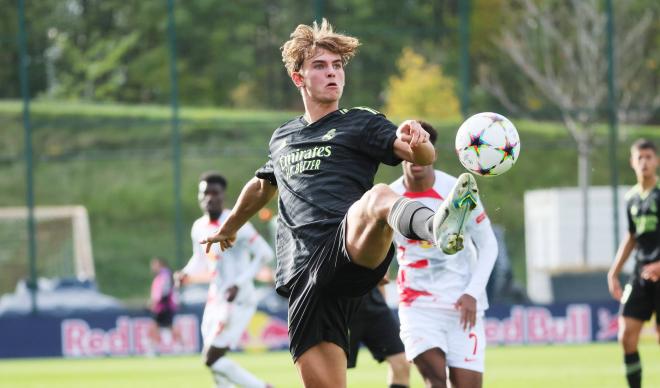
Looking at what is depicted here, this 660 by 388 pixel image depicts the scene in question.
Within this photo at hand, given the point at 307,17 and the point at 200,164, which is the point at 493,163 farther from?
the point at 200,164

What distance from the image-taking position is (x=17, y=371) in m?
17.7

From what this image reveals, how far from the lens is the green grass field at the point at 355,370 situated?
13633 millimetres

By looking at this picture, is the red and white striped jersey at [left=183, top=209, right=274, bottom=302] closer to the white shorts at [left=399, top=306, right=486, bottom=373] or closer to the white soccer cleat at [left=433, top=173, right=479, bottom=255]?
the white shorts at [left=399, top=306, right=486, bottom=373]

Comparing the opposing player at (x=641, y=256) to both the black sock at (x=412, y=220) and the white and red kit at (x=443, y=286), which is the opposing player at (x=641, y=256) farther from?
the black sock at (x=412, y=220)

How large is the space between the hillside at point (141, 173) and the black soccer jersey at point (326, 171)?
2362 centimetres

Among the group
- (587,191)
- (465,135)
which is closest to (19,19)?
(587,191)

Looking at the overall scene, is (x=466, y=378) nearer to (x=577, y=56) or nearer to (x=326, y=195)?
(x=326, y=195)

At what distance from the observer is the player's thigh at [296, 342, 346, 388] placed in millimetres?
6074

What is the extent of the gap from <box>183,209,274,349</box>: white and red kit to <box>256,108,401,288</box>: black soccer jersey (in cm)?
498

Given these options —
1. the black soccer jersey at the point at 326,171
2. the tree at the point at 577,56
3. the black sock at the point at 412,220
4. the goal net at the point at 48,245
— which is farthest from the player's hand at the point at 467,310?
the goal net at the point at 48,245

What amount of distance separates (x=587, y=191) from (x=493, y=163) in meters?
21.2

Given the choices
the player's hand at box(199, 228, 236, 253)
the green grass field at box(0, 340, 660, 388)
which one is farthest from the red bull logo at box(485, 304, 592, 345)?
the player's hand at box(199, 228, 236, 253)

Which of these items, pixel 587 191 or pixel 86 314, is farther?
pixel 587 191

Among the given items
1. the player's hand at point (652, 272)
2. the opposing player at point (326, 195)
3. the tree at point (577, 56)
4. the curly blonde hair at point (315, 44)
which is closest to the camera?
the opposing player at point (326, 195)
